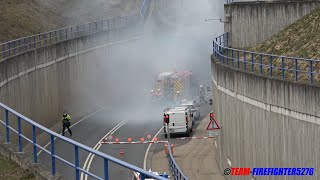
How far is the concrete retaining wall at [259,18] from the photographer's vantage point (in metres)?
39.4

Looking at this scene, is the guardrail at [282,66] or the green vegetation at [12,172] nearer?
the green vegetation at [12,172]

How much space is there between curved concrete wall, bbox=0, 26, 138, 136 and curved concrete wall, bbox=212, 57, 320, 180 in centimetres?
1053

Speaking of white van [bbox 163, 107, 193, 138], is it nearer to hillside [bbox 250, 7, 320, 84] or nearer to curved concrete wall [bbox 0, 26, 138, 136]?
curved concrete wall [bbox 0, 26, 138, 136]

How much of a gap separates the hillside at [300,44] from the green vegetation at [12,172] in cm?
1373

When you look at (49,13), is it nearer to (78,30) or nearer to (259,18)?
(78,30)

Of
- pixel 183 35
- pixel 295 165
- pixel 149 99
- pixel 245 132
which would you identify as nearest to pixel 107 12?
pixel 183 35

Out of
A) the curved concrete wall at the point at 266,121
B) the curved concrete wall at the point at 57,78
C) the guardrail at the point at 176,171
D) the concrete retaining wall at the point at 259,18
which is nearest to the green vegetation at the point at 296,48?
the curved concrete wall at the point at 266,121

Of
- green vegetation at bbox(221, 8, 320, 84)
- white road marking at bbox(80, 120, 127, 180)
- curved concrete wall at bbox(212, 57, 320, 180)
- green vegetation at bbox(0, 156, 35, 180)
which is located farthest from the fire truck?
green vegetation at bbox(0, 156, 35, 180)

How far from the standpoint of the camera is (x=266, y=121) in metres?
26.8

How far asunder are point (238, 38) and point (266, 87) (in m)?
16.3

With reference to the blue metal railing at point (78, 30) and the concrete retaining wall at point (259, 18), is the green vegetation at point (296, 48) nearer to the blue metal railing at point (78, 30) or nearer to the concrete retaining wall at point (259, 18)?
the concrete retaining wall at point (259, 18)

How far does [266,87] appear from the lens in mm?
26812

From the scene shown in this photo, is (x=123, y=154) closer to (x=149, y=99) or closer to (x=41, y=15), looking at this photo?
(x=149, y=99)

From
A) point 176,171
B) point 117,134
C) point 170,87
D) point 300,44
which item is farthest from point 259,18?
point 170,87
